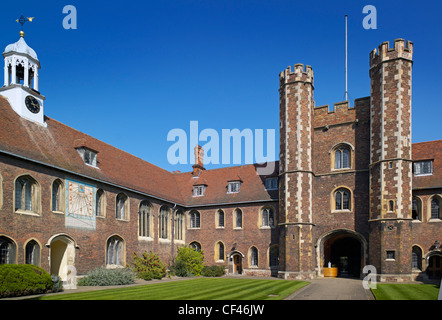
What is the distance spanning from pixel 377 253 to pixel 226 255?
12.9 meters

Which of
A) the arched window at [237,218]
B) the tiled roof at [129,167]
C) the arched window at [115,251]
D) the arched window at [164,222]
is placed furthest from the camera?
the arched window at [237,218]

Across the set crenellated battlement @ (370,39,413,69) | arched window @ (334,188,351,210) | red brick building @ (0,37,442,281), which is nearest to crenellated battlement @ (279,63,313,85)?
red brick building @ (0,37,442,281)

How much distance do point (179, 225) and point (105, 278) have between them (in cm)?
1401

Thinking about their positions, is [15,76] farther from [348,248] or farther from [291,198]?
[348,248]

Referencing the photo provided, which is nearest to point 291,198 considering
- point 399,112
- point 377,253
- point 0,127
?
point 377,253

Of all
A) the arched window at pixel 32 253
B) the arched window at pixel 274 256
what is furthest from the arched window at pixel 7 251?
the arched window at pixel 274 256

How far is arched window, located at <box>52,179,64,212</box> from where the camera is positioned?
2312 centimetres

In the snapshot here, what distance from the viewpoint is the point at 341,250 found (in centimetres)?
3425

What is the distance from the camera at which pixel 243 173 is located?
3825 cm

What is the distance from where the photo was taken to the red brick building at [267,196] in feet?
73.6

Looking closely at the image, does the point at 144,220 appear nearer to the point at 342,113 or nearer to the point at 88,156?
the point at 88,156

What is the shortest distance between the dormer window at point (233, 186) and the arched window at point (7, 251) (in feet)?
66.8

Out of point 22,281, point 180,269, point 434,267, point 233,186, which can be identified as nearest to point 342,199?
point 434,267

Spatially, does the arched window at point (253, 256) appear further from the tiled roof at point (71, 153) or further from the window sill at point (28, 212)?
the window sill at point (28, 212)
